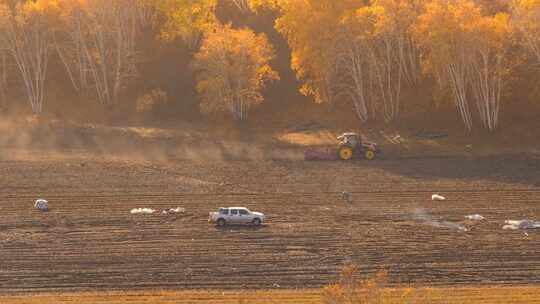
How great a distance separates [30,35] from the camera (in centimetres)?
7250

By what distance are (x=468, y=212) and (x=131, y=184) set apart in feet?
65.0

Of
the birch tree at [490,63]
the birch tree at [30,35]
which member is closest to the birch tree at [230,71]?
the birch tree at [30,35]

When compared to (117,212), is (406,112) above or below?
above

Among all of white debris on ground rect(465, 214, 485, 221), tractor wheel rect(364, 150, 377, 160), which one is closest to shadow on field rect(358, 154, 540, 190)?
tractor wheel rect(364, 150, 377, 160)

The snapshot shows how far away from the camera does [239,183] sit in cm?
5238

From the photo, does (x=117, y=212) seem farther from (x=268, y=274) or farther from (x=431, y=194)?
(x=431, y=194)

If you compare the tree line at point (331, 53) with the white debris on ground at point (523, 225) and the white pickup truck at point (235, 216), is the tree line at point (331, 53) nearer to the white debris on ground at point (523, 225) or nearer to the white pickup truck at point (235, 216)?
the white debris on ground at point (523, 225)

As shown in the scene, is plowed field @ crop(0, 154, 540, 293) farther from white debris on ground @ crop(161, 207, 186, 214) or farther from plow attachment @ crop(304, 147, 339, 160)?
plow attachment @ crop(304, 147, 339, 160)

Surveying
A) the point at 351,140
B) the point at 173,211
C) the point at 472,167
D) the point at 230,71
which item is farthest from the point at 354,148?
the point at 173,211

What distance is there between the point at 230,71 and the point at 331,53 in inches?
322

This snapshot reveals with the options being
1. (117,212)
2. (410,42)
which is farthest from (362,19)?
(117,212)

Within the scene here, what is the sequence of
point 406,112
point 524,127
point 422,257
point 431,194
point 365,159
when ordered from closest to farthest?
point 422,257
point 431,194
point 365,159
point 524,127
point 406,112

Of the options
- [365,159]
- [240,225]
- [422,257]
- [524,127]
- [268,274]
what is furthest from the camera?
[524,127]

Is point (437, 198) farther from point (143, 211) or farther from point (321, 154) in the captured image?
point (143, 211)
